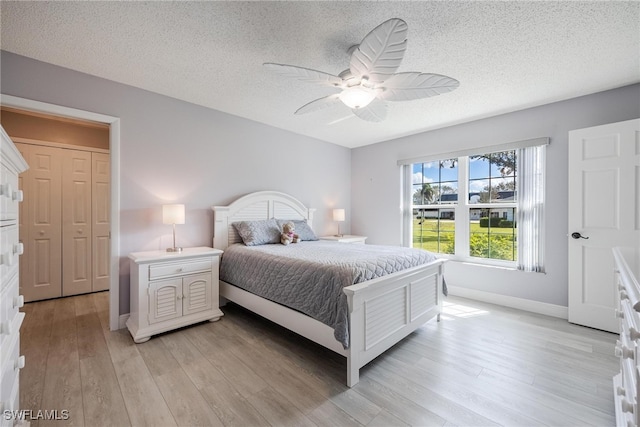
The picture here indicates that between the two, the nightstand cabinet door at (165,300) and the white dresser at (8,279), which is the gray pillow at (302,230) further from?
the white dresser at (8,279)

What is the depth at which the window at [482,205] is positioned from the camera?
3.29 meters

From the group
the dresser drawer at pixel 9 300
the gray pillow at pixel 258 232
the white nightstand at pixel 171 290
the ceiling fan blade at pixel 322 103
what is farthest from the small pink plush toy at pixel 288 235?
the dresser drawer at pixel 9 300

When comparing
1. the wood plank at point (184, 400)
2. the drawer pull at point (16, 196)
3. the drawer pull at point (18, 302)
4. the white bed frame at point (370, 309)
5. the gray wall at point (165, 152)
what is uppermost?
the gray wall at point (165, 152)

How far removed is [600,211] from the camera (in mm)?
2719

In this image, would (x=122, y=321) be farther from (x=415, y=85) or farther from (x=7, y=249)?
(x=415, y=85)

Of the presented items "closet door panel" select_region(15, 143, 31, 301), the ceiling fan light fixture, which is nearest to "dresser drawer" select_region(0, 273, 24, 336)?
the ceiling fan light fixture

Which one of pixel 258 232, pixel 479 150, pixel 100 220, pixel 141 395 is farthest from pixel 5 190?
pixel 479 150

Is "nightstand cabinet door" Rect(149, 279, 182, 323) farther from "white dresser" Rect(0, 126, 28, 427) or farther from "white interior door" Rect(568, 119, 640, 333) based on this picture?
"white interior door" Rect(568, 119, 640, 333)

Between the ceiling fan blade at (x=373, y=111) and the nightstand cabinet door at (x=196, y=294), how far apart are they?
2.30 metres

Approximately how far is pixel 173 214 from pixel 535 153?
420 centimetres

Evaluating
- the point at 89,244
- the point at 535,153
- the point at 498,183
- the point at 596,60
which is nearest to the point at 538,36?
the point at 596,60

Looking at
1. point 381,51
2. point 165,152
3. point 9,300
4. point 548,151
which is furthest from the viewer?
point 548,151

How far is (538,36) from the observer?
197cm

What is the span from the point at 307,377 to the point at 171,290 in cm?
160
